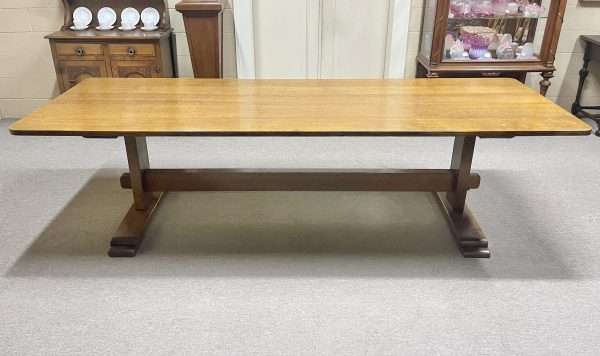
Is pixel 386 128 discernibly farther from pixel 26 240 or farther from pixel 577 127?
pixel 26 240

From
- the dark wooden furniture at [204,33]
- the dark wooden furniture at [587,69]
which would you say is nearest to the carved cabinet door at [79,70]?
the dark wooden furniture at [204,33]

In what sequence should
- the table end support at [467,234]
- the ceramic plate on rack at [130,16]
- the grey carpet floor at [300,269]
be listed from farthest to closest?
the ceramic plate on rack at [130,16]
the table end support at [467,234]
the grey carpet floor at [300,269]

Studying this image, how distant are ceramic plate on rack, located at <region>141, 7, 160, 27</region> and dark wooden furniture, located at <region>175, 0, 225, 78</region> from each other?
17.4 inches

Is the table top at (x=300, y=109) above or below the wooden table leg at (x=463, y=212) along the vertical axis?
above

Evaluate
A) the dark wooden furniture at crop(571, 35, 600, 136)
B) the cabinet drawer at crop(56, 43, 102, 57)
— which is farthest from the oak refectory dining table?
the dark wooden furniture at crop(571, 35, 600, 136)

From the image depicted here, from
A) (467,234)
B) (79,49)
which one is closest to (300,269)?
(467,234)

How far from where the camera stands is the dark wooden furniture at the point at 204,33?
340 centimetres

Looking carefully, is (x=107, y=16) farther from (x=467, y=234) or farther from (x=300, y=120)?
(x=467, y=234)

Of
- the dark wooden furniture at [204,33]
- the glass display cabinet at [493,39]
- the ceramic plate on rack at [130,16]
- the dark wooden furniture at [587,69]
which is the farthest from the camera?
the ceramic plate on rack at [130,16]

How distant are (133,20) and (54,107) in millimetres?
1956

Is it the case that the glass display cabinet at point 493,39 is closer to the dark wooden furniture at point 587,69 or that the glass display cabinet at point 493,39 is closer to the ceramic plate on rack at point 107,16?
the dark wooden furniture at point 587,69

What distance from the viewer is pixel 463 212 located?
250cm

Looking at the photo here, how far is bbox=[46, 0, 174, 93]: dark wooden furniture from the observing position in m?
3.52

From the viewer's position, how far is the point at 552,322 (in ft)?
6.13
